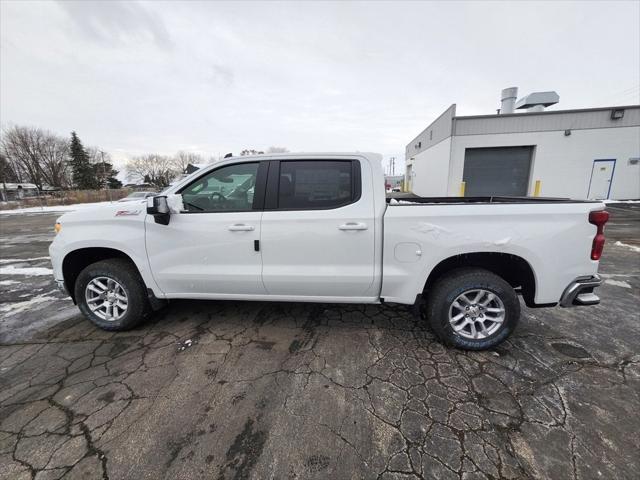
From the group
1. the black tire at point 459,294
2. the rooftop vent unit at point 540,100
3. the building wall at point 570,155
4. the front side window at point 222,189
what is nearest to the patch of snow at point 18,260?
the front side window at point 222,189

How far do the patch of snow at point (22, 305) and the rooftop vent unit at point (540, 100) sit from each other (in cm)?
2553

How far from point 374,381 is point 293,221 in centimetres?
160

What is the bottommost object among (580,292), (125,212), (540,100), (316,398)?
(316,398)

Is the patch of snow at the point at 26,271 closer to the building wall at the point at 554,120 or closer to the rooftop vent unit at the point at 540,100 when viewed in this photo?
the building wall at the point at 554,120

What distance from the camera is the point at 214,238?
286 centimetres

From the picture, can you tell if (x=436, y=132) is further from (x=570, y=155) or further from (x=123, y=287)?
(x=123, y=287)

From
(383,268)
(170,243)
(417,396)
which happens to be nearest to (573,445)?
(417,396)

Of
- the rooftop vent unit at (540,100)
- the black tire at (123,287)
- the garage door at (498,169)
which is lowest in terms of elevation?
the black tire at (123,287)

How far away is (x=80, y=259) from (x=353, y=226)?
10.6ft

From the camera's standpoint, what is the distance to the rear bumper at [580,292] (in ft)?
8.34

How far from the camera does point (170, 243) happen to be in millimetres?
2934

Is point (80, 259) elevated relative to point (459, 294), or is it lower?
elevated

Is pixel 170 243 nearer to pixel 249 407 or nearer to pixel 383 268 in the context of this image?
pixel 249 407

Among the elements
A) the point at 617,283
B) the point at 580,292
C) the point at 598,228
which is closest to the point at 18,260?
the point at 580,292
